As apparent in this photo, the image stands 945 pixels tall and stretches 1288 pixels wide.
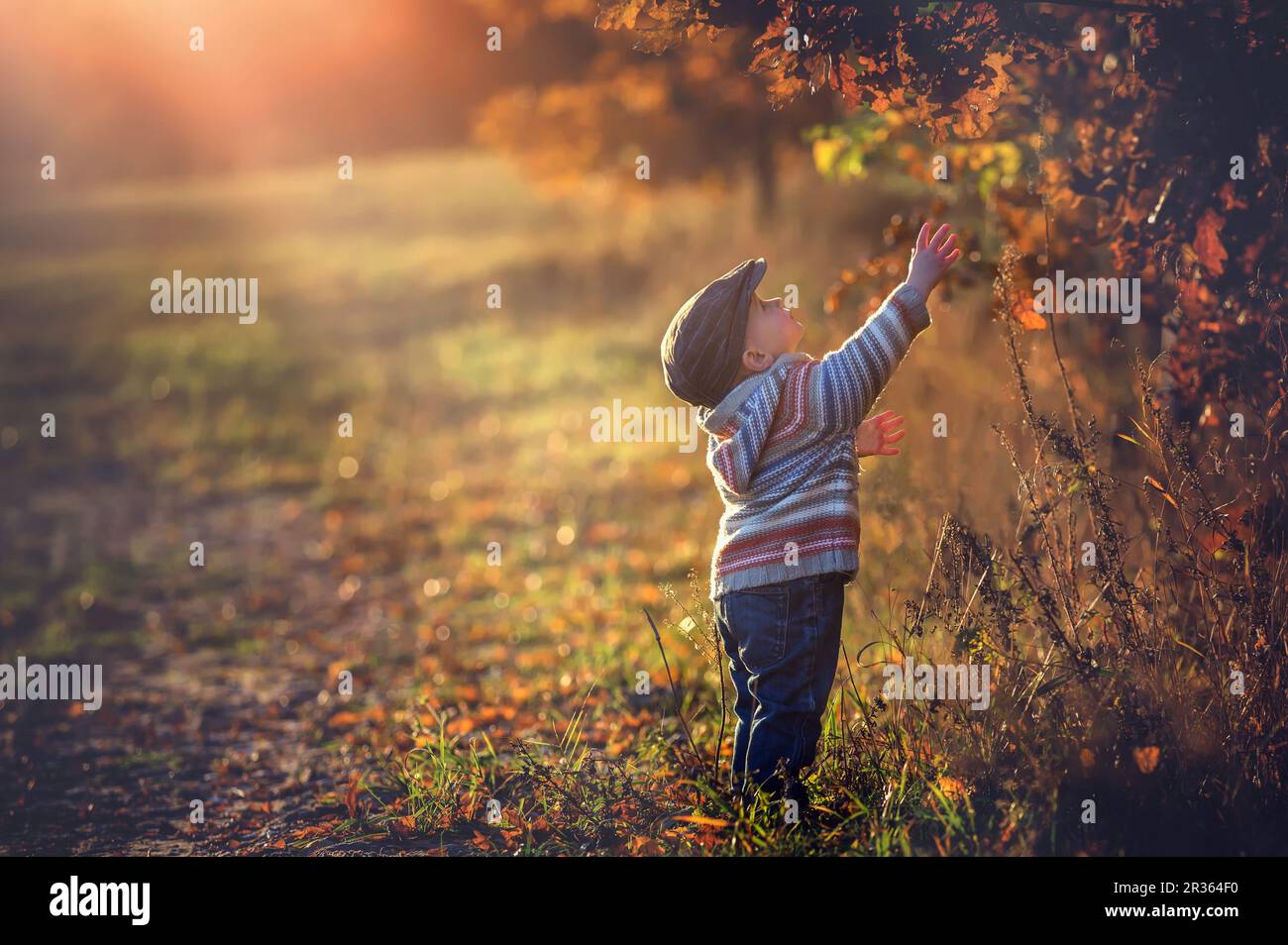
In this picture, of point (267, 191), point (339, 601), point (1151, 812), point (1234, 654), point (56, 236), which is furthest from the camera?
point (267, 191)

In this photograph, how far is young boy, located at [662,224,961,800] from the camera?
3475 mm

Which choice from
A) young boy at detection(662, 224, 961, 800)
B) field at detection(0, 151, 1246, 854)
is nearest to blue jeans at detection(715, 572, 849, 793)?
young boy at detection(662, 224, 961, 800)

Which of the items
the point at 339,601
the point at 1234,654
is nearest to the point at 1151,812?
the point at 1234,654

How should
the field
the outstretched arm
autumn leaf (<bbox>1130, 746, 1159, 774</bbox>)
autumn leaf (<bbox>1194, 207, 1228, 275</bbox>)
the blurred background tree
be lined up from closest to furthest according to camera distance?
the outstretched arm
autumn leaf (<bbox>1130, 746, 1159, 774</bbox>)
autumn leaf (<bbox>1194, 207, 1228, 275</bbox>)
the field
the blurred background tree

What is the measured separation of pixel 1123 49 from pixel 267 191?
25.7 m

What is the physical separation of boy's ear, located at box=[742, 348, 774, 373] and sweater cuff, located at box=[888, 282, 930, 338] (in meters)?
0.37

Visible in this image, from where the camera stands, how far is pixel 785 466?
352 centimetres

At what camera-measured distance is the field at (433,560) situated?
4285 millimetres

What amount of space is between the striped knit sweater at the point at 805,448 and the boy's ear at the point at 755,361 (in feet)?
0.08

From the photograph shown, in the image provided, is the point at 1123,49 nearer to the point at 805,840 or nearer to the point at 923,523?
the point at 923,523

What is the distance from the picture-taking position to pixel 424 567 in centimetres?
841

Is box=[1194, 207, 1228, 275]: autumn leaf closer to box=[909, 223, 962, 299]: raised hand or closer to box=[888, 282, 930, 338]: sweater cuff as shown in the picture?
box=[909, 223, 962, 299]: raised hand

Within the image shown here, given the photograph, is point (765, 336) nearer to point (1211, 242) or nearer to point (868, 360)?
point (868, 360)

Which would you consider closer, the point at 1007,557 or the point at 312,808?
the point at 1007,557
